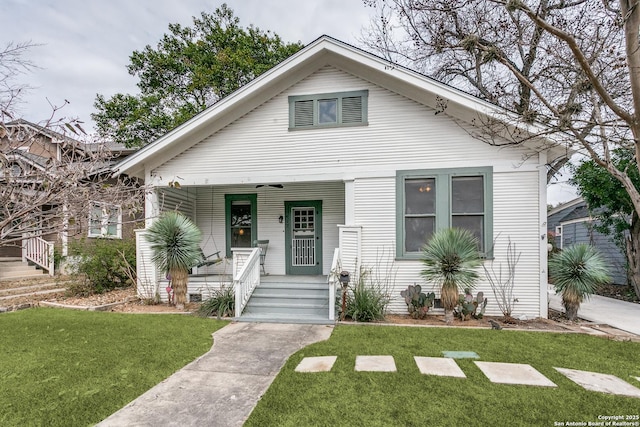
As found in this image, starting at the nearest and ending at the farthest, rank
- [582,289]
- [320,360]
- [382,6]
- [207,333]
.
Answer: [320,360], [207,333], [582,289], [382,6]

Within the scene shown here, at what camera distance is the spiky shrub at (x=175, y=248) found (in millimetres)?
6758

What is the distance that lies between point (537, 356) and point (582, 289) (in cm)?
266

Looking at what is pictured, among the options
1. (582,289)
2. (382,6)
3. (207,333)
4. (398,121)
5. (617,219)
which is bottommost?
(207,333)

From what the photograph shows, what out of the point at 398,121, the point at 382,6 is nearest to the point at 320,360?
the point at 398,121

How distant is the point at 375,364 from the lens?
3795 millimetres

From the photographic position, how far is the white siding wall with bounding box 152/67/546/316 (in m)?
6.41

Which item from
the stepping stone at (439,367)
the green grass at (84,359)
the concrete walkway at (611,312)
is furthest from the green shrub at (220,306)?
the concrete walkway at (611,312)

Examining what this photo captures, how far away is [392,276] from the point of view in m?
6.84

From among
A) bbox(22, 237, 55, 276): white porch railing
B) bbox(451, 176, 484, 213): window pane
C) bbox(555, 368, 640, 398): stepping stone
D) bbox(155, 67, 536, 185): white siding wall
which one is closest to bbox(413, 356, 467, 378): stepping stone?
bbox(555, 368, 640, 398): stepping stone

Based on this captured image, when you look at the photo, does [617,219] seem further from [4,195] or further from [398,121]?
[4,195]

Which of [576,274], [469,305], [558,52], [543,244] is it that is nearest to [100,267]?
[469,305]

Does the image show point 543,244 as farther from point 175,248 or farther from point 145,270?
point 145,270

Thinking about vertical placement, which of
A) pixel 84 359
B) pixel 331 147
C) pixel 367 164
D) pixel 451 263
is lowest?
pixel 84 359

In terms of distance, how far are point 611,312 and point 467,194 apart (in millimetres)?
4008
